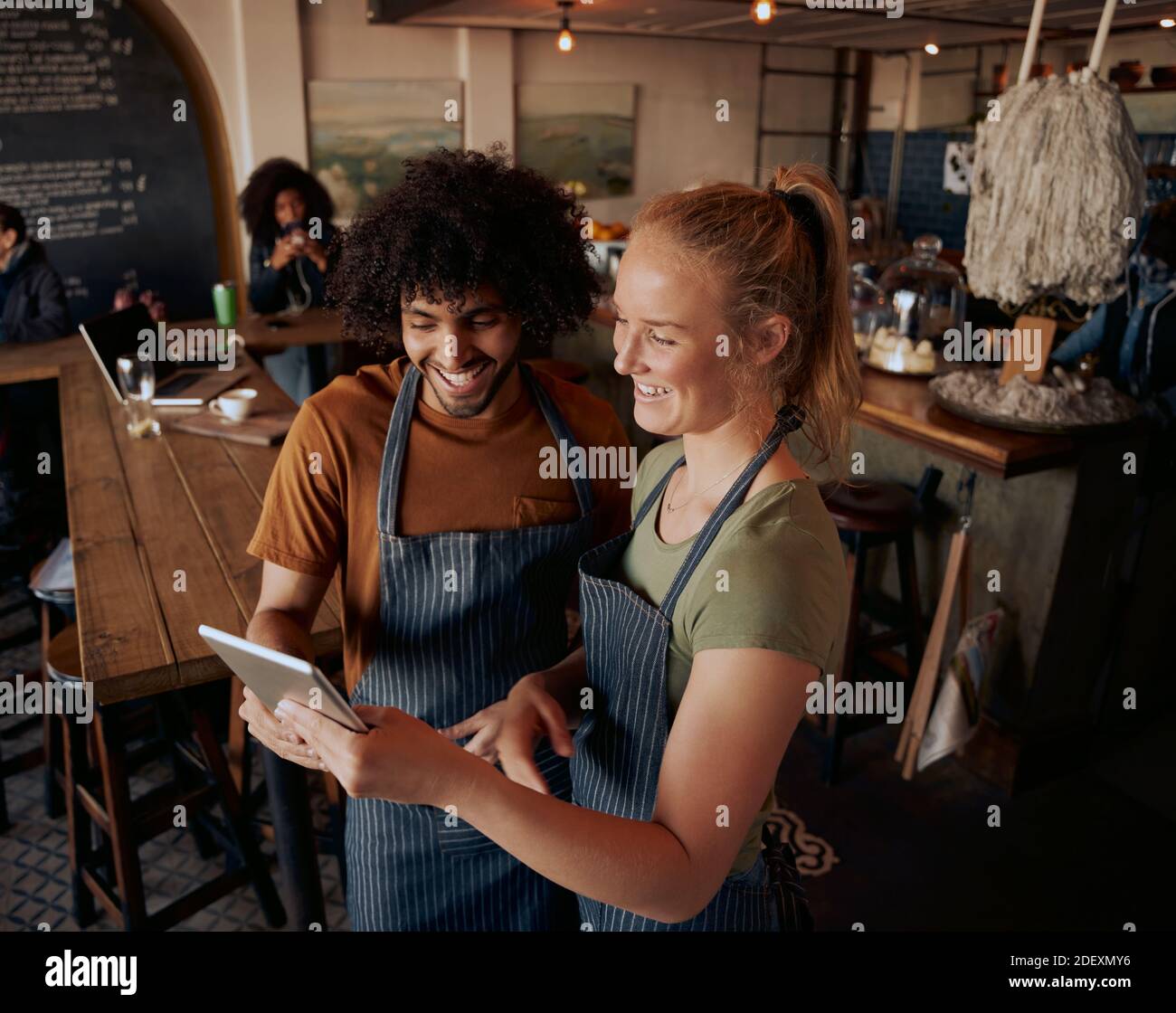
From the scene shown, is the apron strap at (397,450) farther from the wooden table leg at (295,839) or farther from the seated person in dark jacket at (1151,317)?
the seated person in dark jacket at (1151,317)

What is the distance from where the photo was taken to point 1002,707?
3.07 metres

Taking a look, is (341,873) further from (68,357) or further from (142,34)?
(142,34)

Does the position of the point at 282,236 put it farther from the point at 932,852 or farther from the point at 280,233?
the point at 932,852

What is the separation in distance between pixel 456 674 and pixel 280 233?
3.75 m

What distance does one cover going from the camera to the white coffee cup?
299 cm

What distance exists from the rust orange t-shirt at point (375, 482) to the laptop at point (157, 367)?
6.35 feet

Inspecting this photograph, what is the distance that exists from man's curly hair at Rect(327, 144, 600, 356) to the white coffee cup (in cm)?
145

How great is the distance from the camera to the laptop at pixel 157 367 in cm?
329

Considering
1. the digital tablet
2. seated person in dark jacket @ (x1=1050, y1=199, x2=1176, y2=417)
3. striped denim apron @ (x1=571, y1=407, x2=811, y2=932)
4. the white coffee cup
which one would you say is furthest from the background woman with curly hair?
the digital tablet

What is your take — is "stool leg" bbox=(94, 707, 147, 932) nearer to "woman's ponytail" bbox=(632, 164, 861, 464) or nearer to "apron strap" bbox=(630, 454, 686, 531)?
"apron strap" bbox=(630, 454, 686, 531)

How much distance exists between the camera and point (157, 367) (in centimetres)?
357

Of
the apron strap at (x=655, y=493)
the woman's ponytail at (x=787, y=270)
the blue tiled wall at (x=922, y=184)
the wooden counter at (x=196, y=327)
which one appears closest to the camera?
the woman's ponytail at (x=787, y=270)

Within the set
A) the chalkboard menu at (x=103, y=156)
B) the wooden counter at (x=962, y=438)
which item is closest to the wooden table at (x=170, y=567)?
the wooden counter at (x=962, y=438)
